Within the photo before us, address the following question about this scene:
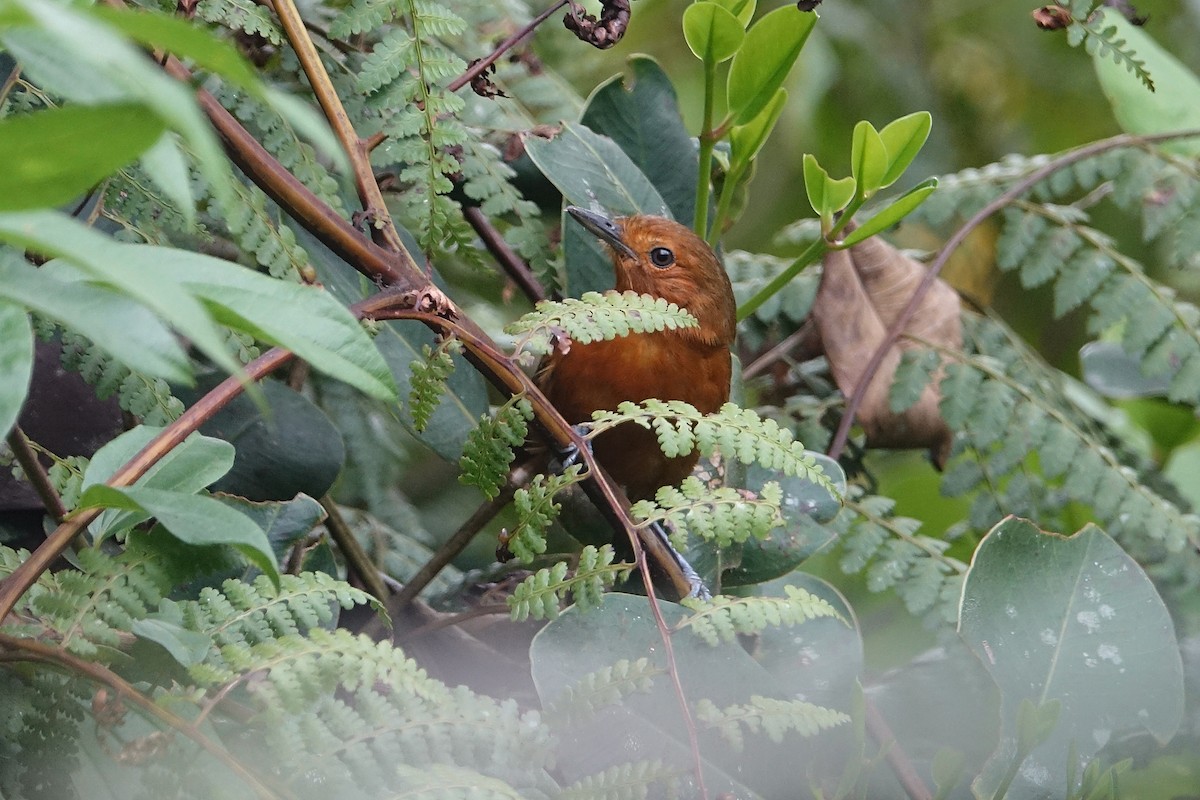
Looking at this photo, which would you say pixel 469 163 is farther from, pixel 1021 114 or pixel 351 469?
pixel 1021 114

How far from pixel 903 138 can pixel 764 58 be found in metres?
0.17

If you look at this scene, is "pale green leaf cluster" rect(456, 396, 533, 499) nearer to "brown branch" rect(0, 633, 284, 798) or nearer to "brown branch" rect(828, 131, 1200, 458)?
"brown branch" rect(0, 633, 284, 798)

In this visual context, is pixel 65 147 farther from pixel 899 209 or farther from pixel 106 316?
pixel 899 209

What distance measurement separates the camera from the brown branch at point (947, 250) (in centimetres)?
169

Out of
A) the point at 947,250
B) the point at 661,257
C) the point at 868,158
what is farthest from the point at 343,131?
the point at 947,250

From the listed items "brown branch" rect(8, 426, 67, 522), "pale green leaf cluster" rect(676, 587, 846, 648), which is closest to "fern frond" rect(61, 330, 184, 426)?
"brown branch" rect(8, 426, 67, 522)

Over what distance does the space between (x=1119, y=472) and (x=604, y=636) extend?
3.12ft

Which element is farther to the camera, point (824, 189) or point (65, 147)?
point (824, 189)

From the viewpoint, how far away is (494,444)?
3.33ft

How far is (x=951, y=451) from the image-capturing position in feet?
6.03

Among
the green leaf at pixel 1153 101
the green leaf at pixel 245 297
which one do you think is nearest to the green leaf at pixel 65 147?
the green leaf at pixel 245 297

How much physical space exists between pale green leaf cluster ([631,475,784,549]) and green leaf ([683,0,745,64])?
0.54 metres

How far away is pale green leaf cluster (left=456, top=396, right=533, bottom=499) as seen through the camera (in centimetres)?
100

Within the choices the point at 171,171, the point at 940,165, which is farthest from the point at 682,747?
the point at 940,165
